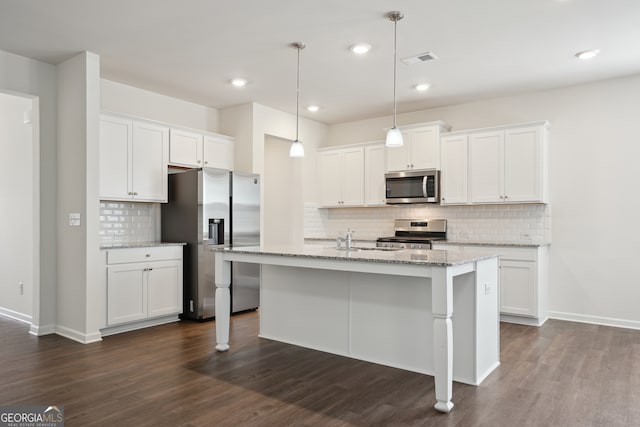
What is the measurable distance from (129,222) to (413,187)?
357cm

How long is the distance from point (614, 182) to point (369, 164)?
9.81 feet

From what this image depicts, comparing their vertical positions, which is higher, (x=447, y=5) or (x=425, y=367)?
(x=447, y=5)

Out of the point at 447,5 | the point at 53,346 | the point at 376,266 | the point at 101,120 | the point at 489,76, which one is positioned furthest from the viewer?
the point at 489,76

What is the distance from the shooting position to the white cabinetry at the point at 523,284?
4.88 meters

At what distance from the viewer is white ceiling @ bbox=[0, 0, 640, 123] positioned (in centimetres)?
335

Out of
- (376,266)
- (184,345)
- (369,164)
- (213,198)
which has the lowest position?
(184,345)

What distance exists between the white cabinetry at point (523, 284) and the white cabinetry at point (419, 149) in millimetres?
1432

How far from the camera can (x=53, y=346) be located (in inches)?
159

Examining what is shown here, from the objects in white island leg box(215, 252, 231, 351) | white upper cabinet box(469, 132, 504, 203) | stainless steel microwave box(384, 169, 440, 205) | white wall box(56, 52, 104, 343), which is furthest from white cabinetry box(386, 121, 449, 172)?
white wall box(56, 52, 104, 343)

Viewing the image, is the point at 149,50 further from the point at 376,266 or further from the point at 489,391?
the point at 489,391

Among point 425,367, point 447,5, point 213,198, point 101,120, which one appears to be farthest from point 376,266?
point 101,120

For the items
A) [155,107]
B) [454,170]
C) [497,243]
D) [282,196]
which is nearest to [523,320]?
[497,243]

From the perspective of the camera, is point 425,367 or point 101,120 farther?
point 101,120

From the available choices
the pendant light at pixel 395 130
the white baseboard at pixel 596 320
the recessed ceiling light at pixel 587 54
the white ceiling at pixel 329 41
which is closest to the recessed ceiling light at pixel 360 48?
the white ceiling at pixel 329 41
